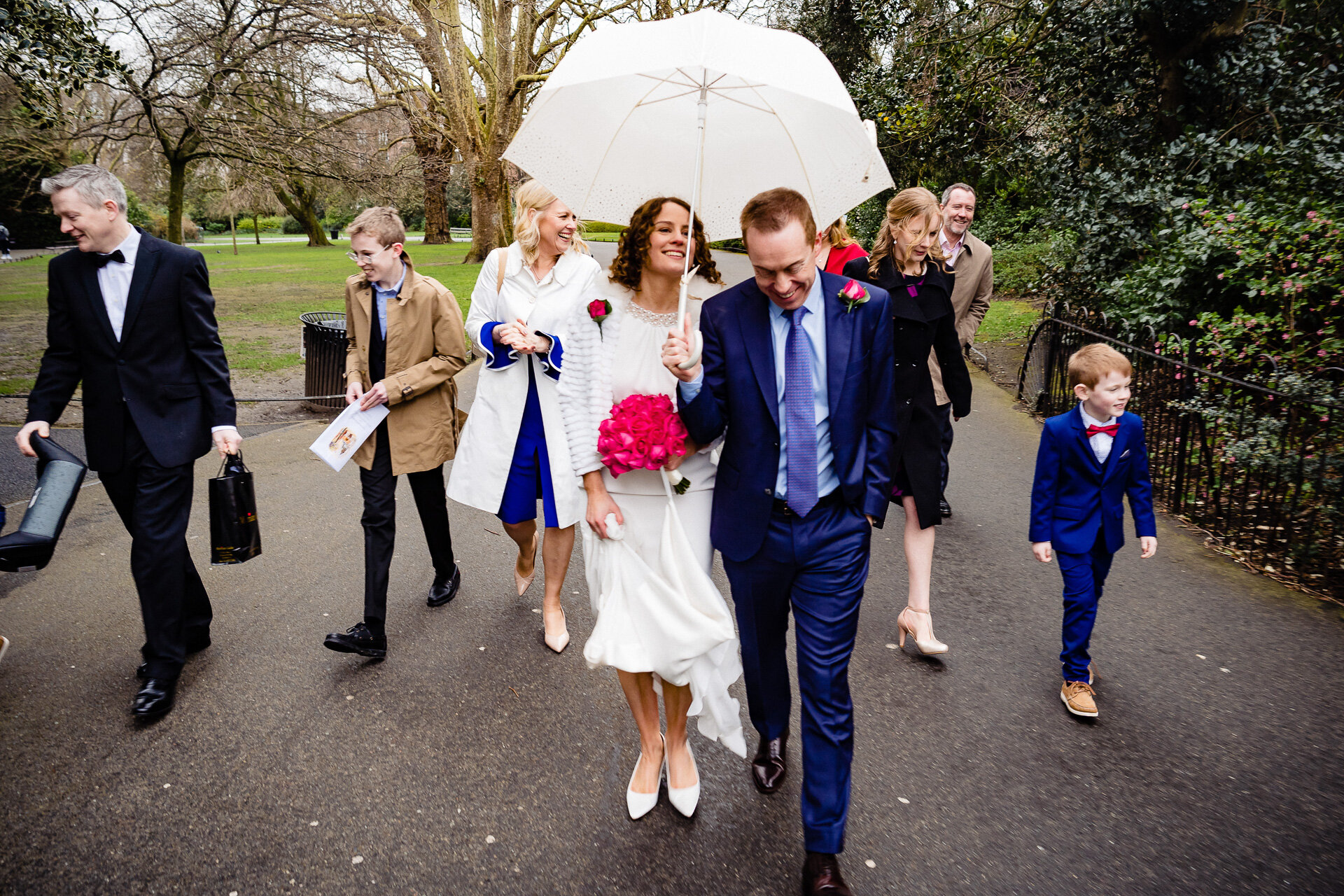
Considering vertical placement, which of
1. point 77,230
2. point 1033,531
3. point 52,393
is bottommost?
point 1033,531

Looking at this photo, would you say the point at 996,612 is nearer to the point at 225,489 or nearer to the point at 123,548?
the point at 225,489

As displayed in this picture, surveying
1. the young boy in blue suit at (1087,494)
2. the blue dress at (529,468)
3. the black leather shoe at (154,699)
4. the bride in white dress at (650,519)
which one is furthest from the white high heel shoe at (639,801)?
the black leather shoe at (154,699)

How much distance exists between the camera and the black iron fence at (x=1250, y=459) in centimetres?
482

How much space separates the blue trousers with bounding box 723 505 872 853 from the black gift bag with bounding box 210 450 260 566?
7.45 feet

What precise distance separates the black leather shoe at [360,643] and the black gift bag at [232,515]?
0.54 meters

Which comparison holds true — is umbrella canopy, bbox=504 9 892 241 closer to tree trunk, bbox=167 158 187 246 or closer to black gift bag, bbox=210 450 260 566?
black gift bag, bbox=210 450 260 566

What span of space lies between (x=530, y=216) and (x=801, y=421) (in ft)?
7.05

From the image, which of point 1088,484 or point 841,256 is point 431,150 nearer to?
point 841,256

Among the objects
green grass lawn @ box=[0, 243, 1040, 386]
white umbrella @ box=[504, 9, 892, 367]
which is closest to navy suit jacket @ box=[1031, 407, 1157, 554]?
white umbrella @ box=[504, 9, 892, 367]

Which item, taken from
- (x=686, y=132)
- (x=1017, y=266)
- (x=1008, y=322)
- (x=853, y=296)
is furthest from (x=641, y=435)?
(x=1017, y=266)

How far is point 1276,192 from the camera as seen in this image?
22.9 feet

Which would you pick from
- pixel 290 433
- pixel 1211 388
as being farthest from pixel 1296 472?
pixel 290 433

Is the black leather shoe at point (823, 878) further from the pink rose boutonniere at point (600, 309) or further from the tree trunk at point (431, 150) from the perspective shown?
the tree trunk at point (431, 150)

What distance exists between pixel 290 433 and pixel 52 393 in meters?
4.96
